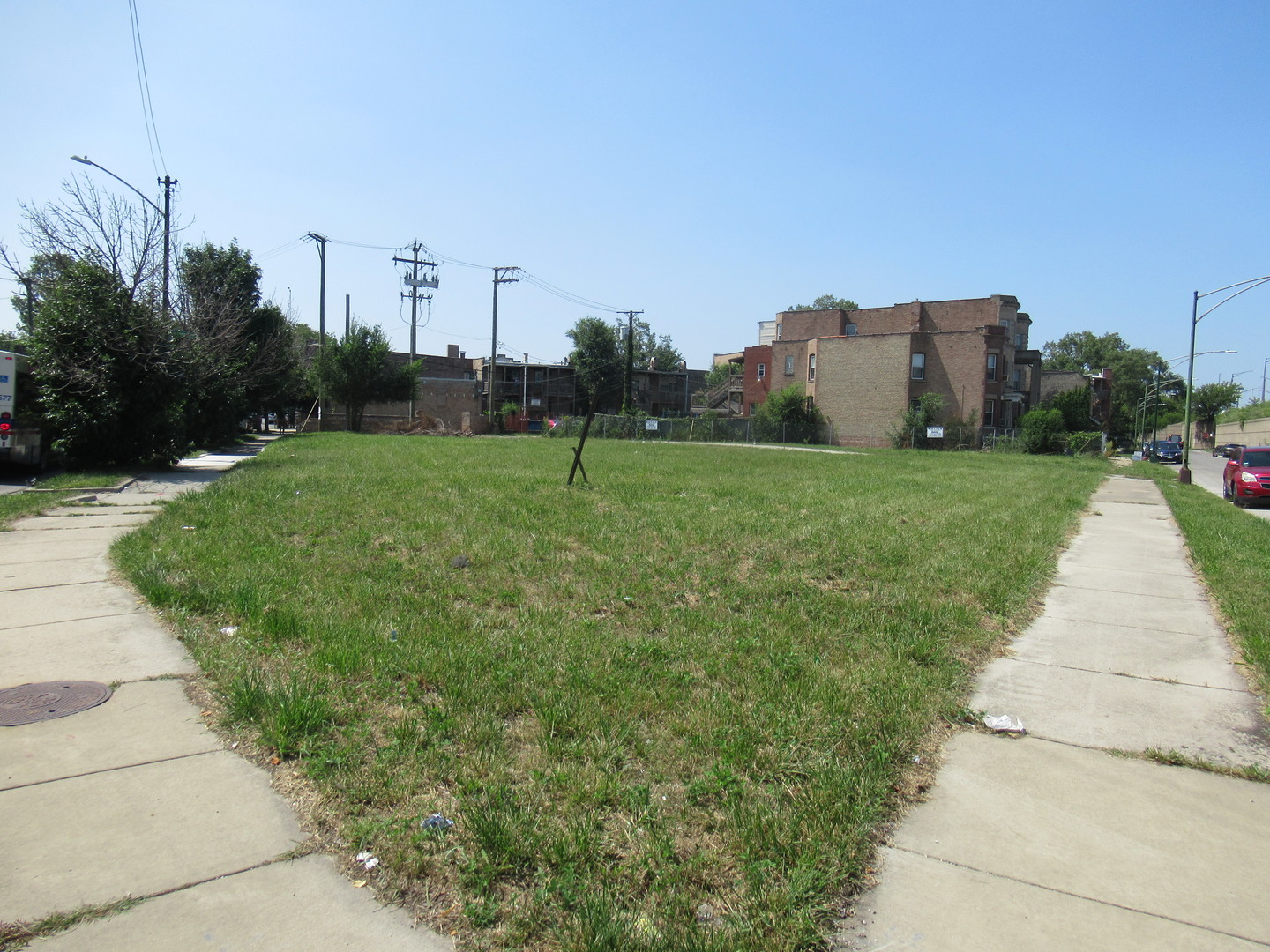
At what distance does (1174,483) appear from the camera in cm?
2742

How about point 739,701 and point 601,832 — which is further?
point 739,701

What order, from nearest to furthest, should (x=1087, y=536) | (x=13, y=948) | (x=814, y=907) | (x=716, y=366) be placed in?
(x=13, y=948) < (x=814, y=907) < (x=1087, y=536) < (x=716, y=366)

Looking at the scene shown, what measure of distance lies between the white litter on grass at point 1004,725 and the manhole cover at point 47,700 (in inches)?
202

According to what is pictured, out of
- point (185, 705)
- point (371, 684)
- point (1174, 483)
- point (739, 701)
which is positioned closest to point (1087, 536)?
point (739, 701)

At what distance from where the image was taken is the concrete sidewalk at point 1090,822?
288 centimetres

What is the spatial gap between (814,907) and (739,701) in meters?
1.86

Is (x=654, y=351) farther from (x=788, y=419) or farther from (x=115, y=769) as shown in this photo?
(x=115, y=769)

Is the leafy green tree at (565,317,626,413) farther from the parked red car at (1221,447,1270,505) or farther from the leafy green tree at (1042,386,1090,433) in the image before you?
the parked red car at (1221,447,1270,505)

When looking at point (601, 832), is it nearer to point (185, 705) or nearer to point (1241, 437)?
point (185, 705)

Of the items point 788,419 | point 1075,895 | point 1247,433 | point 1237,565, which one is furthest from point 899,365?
point 1075,895

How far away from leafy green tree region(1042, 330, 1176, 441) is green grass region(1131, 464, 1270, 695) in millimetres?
100456

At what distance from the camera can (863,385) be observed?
206ft

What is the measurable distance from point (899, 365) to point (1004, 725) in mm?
59808

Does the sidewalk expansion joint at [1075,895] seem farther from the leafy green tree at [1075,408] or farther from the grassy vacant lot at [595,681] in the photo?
the leafy green tree at [1075,408]
